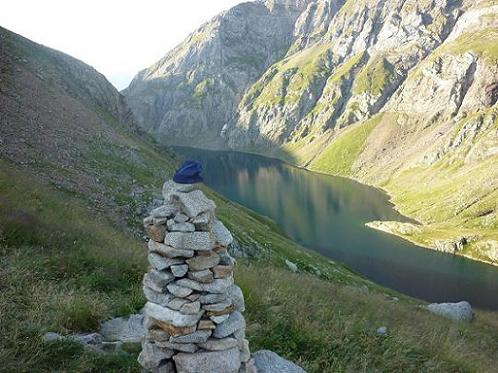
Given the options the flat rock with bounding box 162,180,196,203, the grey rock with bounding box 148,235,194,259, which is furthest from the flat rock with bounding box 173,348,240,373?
the flat rock with bounding box 162,180,196,203

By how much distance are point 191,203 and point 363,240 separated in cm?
10785

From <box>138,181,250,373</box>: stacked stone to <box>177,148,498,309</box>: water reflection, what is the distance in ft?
256

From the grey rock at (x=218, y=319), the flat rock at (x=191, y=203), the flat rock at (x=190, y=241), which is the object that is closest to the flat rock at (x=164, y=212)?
the flat rock at (x=191, y=203)

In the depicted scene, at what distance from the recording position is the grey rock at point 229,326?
28.1ft

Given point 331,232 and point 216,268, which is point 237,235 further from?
point 331,232

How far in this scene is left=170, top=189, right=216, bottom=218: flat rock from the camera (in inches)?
330

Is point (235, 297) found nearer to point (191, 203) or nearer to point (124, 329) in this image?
point (191, 203)

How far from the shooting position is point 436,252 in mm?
106875

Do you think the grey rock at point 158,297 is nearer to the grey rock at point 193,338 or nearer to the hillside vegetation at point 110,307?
the grey rock at point 193,338

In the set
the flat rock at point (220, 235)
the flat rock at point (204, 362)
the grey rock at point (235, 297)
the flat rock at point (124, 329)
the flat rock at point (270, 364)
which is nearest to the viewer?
the flat rock at point (204, 362)

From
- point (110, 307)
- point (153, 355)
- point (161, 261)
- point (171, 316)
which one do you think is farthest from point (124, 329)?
point (161, 261)

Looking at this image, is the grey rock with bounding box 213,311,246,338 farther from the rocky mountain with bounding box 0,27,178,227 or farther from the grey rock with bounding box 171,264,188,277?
the rocky mountain with bounding box 0,27,178,227

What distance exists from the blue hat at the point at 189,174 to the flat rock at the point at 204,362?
3.31 meters

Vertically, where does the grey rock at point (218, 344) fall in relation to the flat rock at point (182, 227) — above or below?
below
